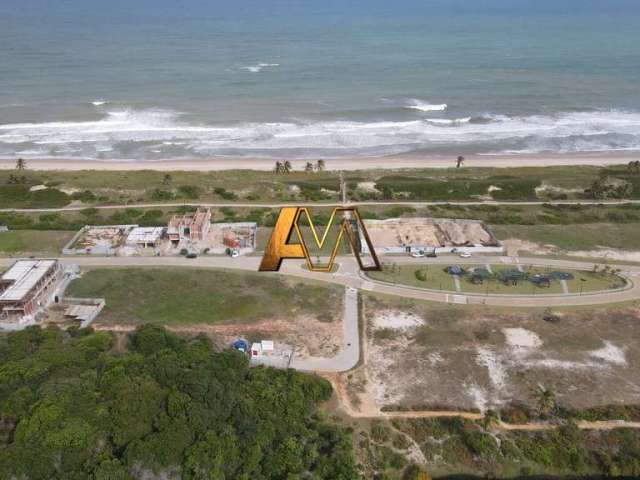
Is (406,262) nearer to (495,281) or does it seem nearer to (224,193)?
(495,281)

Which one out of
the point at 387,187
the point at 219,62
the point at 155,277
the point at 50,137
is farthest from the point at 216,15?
the point at 155,277

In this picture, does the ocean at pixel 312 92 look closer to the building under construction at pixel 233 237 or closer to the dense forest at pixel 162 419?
the building under construction at pixel 233 237

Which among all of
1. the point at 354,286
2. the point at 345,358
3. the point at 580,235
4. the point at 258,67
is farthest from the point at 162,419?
the point at 258,67

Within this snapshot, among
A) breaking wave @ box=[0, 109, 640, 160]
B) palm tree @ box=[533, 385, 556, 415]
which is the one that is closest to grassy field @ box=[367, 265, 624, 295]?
palm tree @ box=[533, 385, 556, 415]

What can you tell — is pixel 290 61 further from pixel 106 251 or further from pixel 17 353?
pixel 17 353

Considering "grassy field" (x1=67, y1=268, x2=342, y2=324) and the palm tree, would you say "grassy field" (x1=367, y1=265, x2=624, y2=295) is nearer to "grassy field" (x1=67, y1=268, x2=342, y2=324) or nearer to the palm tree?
"grassy field" (x1=67, y1=268, x2=342, y2=324)

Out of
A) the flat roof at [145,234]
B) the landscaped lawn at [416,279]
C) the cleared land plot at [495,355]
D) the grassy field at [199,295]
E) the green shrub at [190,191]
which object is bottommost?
the cleared land plot at [495,355]

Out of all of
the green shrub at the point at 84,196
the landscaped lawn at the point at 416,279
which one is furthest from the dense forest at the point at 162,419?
the green shrub at the point at 84,196
